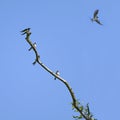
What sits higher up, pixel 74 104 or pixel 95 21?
pixel 95 21

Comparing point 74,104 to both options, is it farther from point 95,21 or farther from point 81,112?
point 95,21

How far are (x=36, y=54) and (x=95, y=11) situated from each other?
4878mm

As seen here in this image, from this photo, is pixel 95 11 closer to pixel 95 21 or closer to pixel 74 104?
pixel 95 21

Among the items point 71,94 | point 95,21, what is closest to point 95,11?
point 95,21

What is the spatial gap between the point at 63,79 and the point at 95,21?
4.21 metres

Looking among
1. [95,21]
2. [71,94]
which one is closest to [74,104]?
[71,94]

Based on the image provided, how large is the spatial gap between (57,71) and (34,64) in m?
1.79

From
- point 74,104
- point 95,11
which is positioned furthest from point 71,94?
point 95,11

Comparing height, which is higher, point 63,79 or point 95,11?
point 95,11

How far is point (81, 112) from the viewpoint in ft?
250

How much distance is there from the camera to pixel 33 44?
7662 centimetres

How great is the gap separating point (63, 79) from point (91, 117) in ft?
8.81

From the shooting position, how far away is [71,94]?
76.2 metres

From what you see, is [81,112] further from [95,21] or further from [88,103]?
[95,21]
